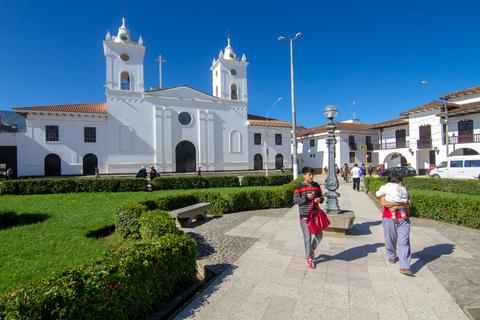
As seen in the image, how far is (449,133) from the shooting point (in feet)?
93.5

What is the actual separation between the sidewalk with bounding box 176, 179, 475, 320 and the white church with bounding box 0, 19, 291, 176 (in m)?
23.9

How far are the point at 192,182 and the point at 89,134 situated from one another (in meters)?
18.0

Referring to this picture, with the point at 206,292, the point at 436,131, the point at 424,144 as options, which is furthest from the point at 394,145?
the point at 206,292

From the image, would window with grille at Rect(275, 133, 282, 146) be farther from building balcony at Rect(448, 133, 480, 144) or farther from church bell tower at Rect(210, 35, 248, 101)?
building balcony at Rect(448, 133, 480, 144)

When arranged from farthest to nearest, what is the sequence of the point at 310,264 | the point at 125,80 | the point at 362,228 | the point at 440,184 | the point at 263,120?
the point at 263,120 < the point at 125,80 < the point at 440,184 < the point at 362,228 < the point at 310,264

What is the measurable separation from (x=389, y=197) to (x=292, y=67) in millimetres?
17754

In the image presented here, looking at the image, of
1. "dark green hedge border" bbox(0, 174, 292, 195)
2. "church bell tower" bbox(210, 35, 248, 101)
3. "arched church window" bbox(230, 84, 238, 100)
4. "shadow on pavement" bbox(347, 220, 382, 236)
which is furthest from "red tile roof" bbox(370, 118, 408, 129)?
"shadow on pavement" bbox(347, 220, 382, 236)

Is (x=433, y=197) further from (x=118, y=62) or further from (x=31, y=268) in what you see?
(x=118, y=62)

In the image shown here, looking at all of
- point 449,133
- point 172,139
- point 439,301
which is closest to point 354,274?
point 439,301

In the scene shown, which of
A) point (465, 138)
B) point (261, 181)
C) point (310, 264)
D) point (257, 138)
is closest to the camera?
point (310, 264)

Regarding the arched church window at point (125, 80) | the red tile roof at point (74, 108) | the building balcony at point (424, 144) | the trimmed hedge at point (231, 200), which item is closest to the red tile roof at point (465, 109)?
the building balcony at point (424, 144)

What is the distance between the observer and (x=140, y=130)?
30.6m

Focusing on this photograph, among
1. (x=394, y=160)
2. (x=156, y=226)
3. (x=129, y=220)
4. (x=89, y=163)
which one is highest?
(x=89, y=163)

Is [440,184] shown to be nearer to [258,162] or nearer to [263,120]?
[258,162]
